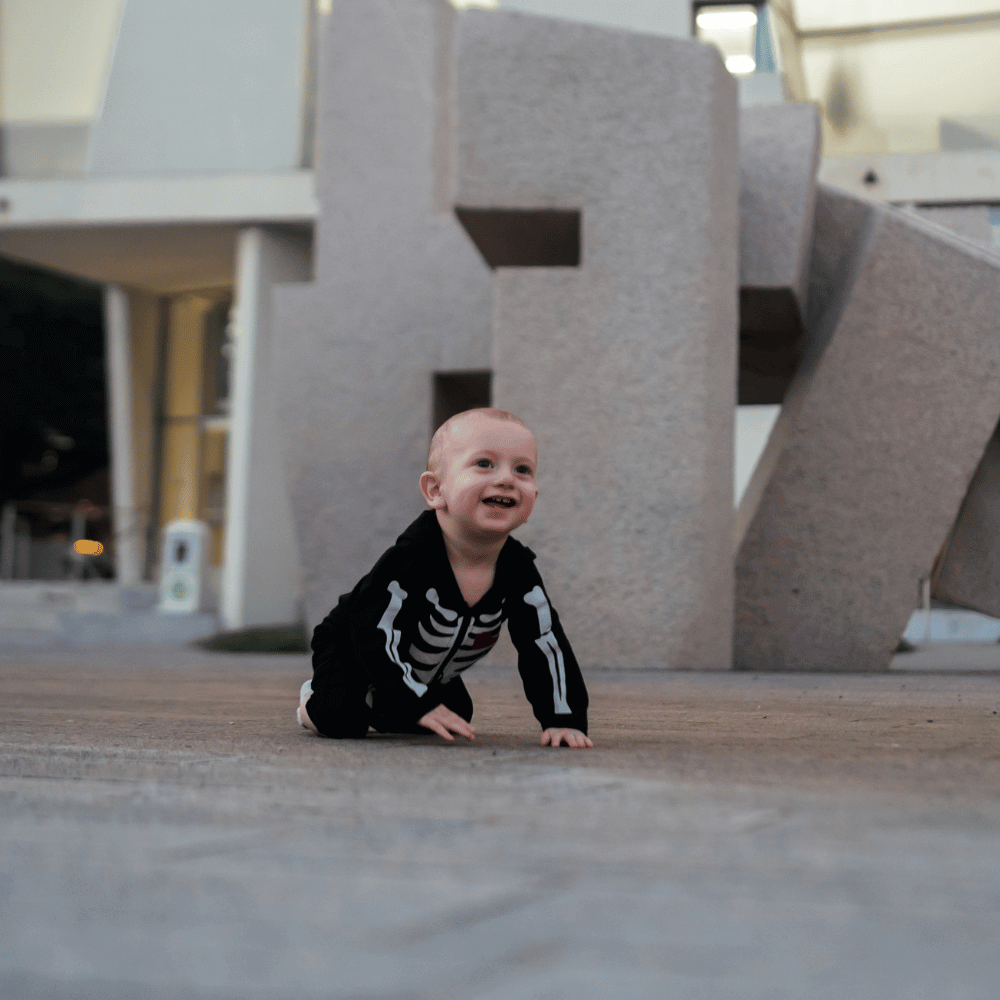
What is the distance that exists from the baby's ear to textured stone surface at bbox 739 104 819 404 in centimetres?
565

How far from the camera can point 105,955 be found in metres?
0.97

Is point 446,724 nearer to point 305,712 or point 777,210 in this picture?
point 305,712

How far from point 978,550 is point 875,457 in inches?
37.2

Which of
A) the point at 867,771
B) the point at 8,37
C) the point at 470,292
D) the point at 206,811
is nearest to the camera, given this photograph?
the point at 206,811

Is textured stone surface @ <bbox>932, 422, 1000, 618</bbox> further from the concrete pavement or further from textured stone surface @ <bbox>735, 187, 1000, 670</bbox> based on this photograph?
the concrete pavement

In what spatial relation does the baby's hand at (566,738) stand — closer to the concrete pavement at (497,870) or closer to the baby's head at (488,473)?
the concrete pavement at (497,870)

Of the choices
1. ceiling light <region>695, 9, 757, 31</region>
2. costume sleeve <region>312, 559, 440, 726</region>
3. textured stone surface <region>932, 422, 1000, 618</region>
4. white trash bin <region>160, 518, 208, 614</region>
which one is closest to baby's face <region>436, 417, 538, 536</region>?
costume sleeve <region>312, 559, 440, 726</region>

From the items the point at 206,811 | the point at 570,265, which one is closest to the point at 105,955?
the point at 206,811

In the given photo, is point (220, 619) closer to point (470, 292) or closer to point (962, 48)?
point (470, 292)

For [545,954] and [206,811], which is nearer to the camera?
[545,954]

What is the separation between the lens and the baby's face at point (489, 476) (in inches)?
117

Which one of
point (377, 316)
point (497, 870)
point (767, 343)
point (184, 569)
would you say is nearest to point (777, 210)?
point (767, 343)

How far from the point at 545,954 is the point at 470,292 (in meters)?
9.40

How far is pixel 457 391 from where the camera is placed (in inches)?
418
